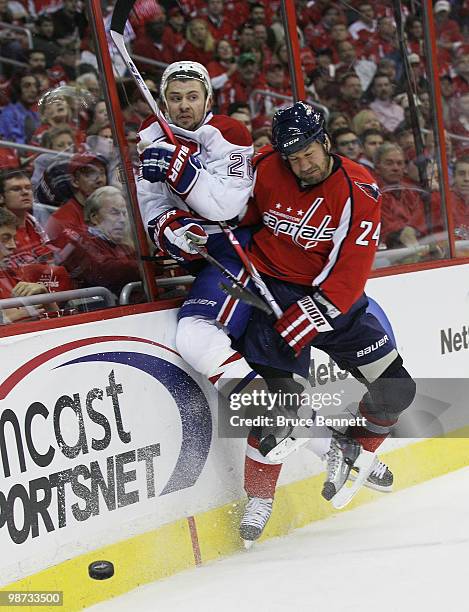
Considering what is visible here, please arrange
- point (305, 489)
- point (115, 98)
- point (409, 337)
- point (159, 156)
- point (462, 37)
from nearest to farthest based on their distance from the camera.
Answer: point (159, 156) → point (115, 98) → point (305, 489) → point (409, 337) → point (462, 37)

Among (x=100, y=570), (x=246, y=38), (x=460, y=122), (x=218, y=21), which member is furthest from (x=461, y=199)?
(x=100, y=570)

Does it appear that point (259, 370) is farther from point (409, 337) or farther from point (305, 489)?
point (409, 337)

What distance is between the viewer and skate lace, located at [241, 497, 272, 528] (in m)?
3.82

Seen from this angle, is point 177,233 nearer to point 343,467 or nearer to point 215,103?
point 343,467

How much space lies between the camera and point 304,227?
3.80 metres

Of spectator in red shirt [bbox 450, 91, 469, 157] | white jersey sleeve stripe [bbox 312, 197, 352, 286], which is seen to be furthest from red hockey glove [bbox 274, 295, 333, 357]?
spectator in red shirt [bbox 450, 91, 469, 157]

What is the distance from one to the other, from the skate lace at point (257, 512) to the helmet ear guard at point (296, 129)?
1323 mm

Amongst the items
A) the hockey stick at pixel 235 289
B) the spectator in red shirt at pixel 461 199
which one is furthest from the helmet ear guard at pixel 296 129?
the spectator in red shirt at pixel 461 199

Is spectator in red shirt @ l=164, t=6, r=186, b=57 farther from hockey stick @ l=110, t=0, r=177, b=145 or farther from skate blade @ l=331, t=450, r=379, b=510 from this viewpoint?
skate blade @ l=331, t=450, r=379, b=510

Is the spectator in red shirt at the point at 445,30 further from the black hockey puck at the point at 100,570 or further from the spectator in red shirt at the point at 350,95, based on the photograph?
the black hockey puck at the point at 100,570

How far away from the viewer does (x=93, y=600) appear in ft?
11.0

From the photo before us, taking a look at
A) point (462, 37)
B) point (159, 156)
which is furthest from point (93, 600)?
point (462, 37)

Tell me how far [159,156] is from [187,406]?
0.95 meters

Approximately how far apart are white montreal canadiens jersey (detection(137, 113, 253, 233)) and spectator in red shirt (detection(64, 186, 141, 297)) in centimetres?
11
